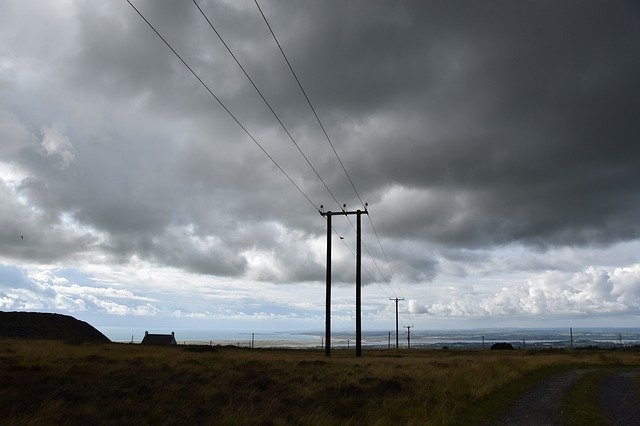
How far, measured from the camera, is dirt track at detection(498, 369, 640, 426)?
46.5ft

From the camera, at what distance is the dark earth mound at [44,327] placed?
8938 centimetres

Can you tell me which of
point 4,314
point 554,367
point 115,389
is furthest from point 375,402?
point 4,314

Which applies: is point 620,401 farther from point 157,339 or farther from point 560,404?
point 157,339

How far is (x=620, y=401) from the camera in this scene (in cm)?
1819

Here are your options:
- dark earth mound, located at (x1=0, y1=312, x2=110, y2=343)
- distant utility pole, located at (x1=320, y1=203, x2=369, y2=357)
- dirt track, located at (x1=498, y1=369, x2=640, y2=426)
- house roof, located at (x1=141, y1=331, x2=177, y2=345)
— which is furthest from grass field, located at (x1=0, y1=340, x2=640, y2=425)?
dark earth mound, located at (x1=0, y1=312, x2=110, y2=343)

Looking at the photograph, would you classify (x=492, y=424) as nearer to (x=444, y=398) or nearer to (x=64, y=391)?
(x=444, y=398)

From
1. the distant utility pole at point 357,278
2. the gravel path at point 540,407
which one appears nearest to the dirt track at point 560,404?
the gravel path at point 540,407

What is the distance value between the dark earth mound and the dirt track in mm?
82369

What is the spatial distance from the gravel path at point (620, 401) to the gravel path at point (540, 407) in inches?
55.1

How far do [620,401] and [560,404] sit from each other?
9.51ft

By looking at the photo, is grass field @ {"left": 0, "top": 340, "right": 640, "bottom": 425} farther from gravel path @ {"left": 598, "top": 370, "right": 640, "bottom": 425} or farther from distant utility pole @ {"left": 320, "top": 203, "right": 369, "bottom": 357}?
distant utility pole @ {"left": 320, "top": 203, "right": 369, "bottom": 357}

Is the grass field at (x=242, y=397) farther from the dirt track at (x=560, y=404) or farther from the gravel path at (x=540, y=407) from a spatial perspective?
the dirt track at (x=560, y=404)

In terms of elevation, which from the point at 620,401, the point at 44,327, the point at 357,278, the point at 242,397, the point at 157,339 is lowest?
the point at 157,339

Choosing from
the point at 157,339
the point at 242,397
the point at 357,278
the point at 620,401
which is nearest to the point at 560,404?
the point at 620,401
